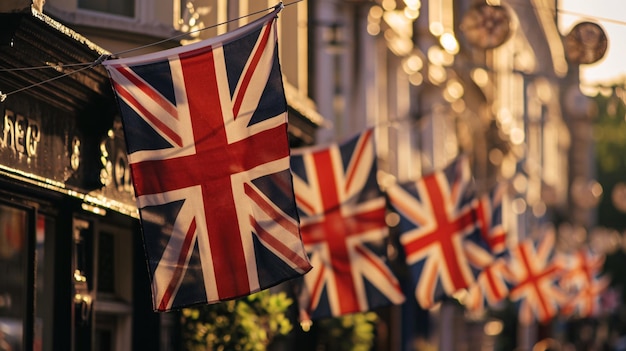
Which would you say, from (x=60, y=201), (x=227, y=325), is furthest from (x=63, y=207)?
A: (x=227, y=325)

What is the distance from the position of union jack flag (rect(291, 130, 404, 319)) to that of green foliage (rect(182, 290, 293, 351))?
0.61 meters

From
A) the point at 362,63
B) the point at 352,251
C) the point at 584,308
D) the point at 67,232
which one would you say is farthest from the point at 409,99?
the point at 67,232

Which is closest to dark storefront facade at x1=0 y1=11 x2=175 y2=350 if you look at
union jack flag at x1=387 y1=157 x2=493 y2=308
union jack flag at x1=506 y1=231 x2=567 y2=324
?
union jack flag at x1=387 y1=157 x2=493 y2=308

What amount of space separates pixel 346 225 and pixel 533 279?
43.6ft

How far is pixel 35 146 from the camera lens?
13.8m

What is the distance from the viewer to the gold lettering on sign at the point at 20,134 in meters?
13.1

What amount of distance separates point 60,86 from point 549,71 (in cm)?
5823

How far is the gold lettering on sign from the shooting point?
13.1 meters

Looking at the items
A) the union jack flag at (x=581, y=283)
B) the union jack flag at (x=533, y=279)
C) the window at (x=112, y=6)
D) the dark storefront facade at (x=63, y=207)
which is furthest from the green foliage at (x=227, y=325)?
the union jack flag at (x=581, y=283)

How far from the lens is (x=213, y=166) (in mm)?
12352

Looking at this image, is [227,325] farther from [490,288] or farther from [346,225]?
[490,288]

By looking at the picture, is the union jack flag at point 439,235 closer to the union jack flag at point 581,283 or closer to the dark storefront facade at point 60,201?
the dark storefront facade at point 60,201

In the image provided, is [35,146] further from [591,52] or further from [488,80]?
[488,80]

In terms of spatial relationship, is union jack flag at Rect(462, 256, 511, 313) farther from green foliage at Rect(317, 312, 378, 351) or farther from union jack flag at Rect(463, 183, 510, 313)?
green foliage at Rect(317, 312, 378, 351)
